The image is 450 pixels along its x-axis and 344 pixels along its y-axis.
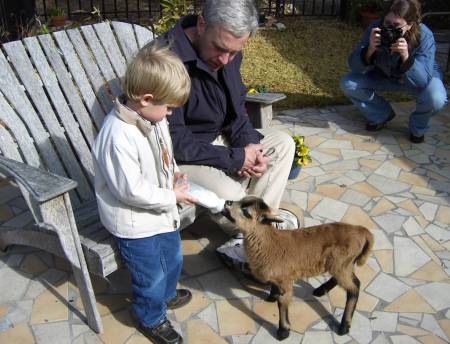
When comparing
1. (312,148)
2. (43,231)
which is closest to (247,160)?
(43,231)

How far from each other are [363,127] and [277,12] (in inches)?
192

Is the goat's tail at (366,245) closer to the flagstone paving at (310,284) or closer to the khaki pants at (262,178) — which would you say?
the flagstone paving at (310,284)

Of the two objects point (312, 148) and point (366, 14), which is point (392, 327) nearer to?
point (312, 148)

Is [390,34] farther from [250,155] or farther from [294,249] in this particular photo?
[294,249]

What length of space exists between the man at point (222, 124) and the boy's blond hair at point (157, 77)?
1.96 feet

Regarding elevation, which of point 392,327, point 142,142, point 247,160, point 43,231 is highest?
point 142,142

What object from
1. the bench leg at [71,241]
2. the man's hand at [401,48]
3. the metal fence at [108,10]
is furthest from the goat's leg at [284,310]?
the metal fence at [108,10]

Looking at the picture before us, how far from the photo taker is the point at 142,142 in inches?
93.1

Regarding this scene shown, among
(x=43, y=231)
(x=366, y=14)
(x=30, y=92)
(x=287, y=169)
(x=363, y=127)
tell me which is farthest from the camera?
(x=366, y=14)

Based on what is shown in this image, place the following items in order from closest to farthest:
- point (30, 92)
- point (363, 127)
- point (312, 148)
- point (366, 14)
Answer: point (30, 92) < point (312, 148) < point (363, 127) < point (366, 14)

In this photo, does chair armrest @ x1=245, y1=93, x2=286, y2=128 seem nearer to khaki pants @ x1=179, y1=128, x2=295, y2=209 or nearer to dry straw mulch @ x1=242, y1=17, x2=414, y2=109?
khaki pants @ x1=179, y1=128, x2=295, y2=209

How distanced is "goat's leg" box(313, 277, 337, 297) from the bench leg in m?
1.33

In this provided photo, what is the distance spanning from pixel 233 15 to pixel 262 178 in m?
1.10

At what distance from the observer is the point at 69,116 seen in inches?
130
